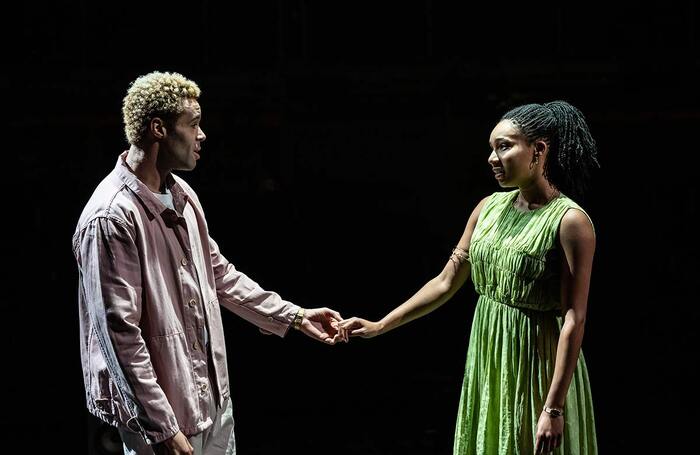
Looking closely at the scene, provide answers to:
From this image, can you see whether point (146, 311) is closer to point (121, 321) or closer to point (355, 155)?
point (121, 321)

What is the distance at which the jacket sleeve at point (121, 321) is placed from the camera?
2.06 metres

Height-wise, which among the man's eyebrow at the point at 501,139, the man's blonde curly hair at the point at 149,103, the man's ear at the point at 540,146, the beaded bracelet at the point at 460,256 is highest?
the man's blonde curly hair at the point at 149,103

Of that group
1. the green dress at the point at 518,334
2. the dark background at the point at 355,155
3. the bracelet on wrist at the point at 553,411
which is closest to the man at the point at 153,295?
the green dress at the point at 518,334

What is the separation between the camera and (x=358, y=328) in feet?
9.48

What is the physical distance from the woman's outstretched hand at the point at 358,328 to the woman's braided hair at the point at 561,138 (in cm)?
81

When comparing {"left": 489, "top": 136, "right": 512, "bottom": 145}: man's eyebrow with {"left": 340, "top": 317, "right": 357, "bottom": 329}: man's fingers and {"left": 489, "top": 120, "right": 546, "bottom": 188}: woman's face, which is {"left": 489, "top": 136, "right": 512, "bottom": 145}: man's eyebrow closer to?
{"left": 489, "top": 120, "right": 546, "bottom": 188}: woman's face

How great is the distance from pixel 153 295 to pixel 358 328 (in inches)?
36.0

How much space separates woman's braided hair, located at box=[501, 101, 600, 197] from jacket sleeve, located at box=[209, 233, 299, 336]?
0.95m

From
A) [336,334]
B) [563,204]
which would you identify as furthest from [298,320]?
[563,204]

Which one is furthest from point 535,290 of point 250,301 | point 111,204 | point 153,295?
point 111,204

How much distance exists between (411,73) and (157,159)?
1789 millimetres

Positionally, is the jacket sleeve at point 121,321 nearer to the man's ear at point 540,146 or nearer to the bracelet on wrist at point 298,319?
the bracelet on wrist at point 298,319

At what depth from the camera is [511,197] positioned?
2570mm

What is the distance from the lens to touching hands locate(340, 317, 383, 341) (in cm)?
287
